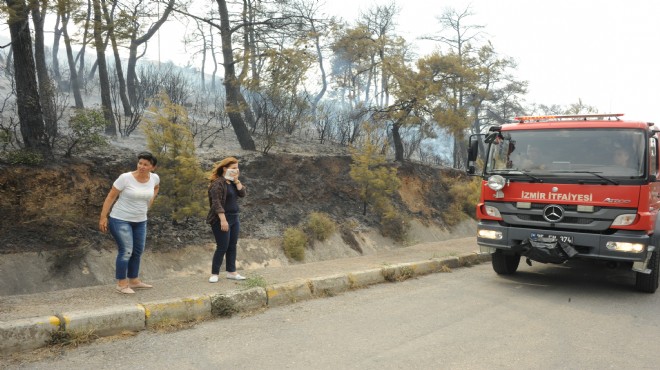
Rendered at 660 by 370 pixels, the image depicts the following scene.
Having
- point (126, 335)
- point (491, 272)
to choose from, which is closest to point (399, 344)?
point (126, 335)

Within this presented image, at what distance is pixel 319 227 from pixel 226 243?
4.87m

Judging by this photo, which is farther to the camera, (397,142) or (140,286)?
(397,142)

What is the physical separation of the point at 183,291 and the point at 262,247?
4.00 meters

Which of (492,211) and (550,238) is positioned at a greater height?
(492,211)

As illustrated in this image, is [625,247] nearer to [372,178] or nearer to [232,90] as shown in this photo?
[372,178]

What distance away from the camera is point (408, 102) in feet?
53.2

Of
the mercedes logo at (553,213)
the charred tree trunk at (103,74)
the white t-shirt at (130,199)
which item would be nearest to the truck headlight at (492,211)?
the mercedes logo at (553,213)

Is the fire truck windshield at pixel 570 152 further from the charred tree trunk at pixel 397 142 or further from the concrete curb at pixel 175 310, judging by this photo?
the charred tree trunk at pixel 397 142

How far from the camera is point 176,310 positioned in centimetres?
489

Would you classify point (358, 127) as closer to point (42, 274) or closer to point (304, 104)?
point (304, 104)

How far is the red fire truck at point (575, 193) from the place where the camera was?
601 centimetres

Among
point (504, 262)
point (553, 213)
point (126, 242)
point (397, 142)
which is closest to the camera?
point (126, 242)

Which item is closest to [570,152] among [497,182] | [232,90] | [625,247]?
[497,182]

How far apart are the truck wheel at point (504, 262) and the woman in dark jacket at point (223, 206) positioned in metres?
4.23
